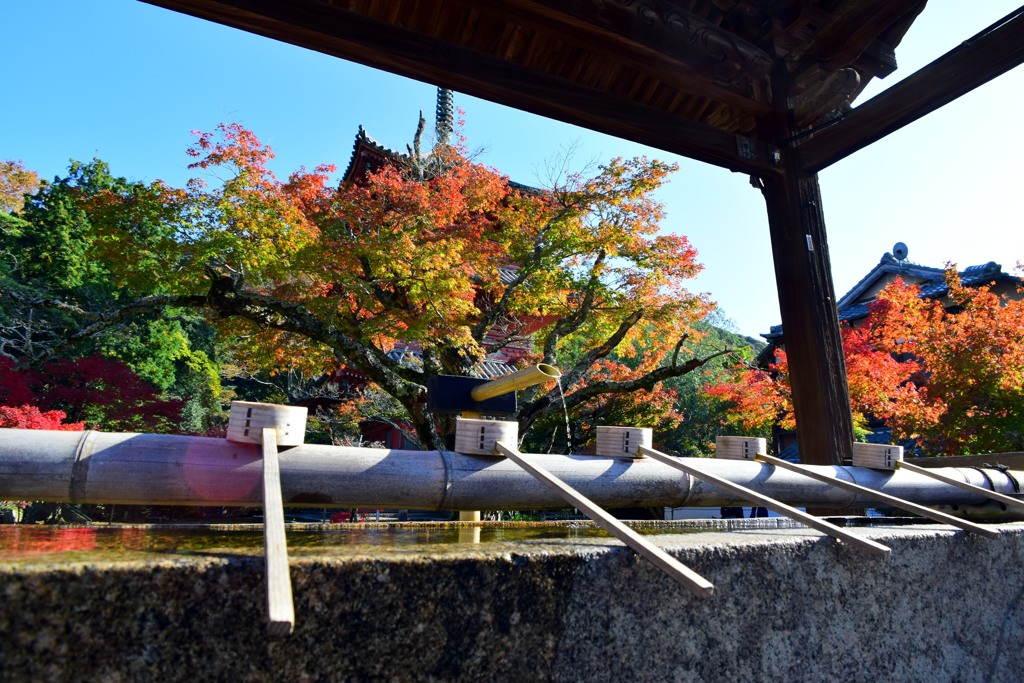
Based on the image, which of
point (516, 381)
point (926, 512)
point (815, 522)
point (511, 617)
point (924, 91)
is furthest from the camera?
point (924, 91)

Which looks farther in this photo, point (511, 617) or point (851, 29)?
point (851, 29)

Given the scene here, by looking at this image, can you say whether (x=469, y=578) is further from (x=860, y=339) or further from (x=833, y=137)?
(x=860, y=339)

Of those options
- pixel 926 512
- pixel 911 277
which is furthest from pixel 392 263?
pixel 911 277

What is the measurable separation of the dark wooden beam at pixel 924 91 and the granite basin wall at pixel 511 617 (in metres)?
2.72

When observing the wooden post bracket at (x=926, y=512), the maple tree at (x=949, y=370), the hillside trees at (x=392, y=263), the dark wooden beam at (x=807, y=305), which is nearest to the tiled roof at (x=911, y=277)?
the maple tree at (x=949, y=370)

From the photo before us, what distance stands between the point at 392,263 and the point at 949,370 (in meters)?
7.07

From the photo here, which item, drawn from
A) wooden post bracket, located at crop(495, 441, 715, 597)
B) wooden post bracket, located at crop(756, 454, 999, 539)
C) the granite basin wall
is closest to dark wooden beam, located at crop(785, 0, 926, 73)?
wooden post bracket, located at crop(756, 454, 999, 539)

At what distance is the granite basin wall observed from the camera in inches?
30.2

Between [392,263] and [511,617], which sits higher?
[392,263]

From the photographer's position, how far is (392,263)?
22.5ft

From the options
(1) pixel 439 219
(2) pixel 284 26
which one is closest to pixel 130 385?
(1) pixel 439 219

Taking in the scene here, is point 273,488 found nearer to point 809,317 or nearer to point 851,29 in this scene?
point 809,317

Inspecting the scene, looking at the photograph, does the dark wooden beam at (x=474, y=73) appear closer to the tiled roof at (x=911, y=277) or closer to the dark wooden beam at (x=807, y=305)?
the dark wooden beam at (x=807, y=305)

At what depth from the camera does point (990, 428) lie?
22.5ft
